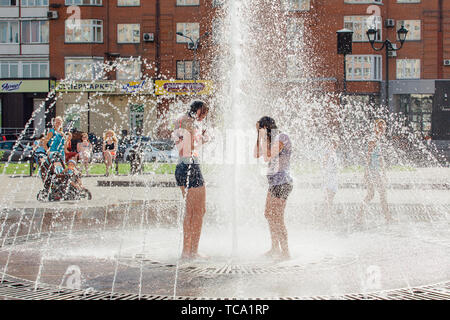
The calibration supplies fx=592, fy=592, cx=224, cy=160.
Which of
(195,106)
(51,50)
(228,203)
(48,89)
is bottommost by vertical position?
(228,203)

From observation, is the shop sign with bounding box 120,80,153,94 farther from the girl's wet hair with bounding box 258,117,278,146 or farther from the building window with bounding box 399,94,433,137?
the girl's wet hair with bounding box 258,117,278,146

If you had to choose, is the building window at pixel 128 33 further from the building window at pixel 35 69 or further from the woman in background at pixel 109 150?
the woman in background at pixel 109 150

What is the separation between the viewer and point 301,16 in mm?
43125

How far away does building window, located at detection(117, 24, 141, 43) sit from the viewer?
4494 centimetres

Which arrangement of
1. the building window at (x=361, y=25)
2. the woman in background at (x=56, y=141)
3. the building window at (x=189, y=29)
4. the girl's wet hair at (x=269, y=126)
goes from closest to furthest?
the girl's wet hair at (x=269, y=126)
the woman in background at (x=56, y=141)
the building window at (x=361, y=25)
the building window at (x=189, y=29)

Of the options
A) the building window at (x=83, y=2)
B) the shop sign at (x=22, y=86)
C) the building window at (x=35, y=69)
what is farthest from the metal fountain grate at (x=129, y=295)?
the building window at (x=35, y=69)

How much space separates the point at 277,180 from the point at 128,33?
40.2 m

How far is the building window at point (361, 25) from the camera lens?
4316 cm

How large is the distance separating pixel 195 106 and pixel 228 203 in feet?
23.1

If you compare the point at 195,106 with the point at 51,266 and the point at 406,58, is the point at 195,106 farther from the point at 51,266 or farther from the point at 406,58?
the point at 406,58

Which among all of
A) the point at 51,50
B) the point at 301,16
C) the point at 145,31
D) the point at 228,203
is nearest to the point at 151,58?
the point at 145,31

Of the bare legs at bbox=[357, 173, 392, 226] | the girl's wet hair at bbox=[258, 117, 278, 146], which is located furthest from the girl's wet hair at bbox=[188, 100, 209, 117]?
the bare legs at bbox=[357, 173, 392, 226]

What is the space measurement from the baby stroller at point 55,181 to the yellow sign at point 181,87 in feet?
100

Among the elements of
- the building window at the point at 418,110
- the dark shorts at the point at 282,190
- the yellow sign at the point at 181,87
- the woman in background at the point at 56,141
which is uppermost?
the yellow sign at the point at 181,87
